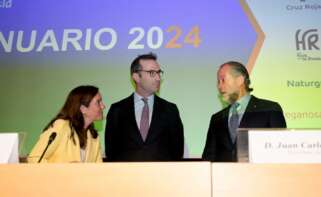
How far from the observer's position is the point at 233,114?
2.90 meters

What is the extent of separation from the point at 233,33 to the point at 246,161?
1745mm

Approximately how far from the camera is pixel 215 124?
2.85 m

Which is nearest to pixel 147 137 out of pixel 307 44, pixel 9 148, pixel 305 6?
pixel 307 44

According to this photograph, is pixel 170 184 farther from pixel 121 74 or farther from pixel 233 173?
pixel 121 74

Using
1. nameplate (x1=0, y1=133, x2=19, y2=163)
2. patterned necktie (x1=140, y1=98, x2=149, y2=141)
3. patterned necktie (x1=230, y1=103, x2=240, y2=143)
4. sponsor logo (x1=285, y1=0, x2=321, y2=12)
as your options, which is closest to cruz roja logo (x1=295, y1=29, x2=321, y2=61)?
sponsor logo (x1=285, y1=0, x2=321, y2=12)

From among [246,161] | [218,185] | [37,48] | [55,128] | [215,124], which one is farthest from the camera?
[37,48]

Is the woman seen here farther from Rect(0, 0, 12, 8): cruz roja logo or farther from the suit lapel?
Rect(0, 0, 12, 8): cruz roja logo

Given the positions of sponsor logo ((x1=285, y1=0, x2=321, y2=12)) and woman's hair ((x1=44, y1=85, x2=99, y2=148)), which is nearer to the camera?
woman's hair ((x1=44, y1=85, x2=99, y2=148))

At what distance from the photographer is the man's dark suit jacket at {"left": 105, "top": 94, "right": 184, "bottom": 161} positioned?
287cm

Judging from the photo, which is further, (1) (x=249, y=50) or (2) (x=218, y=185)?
(1) (x=249, y=50)

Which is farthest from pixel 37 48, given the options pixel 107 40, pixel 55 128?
Answer: pixel 55 128

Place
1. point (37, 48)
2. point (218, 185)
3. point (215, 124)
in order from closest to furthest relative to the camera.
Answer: point (218, 185)
point (215, 124)
point (37, 48)

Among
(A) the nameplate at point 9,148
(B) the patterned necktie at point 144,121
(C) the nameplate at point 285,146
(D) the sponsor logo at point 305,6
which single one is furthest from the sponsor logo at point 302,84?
(A) the nameplate at point 9,148

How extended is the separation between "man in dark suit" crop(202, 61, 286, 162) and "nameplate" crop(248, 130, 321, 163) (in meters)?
1.54
